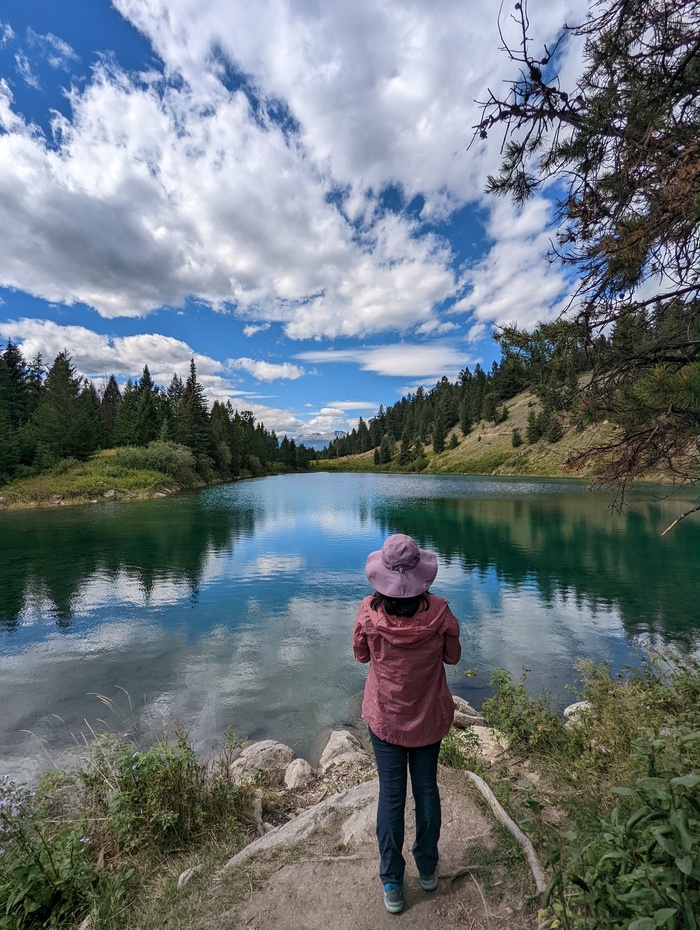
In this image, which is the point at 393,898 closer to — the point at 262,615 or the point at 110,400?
the point at 262,615

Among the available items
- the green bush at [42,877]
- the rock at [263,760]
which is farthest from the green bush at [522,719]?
the green bush at [42,877]

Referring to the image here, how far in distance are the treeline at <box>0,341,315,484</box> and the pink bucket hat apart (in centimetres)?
5221

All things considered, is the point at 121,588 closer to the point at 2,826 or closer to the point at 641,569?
the point at 2,826

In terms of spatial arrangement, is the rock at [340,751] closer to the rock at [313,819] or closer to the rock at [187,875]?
the rock at [313,819]

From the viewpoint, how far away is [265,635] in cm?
1261

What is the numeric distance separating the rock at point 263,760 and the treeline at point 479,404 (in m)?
6.36

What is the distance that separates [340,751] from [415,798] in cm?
426

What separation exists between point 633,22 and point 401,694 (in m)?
6.06

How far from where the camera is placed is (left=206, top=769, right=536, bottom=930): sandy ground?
316 cm

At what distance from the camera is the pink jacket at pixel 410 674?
3307 millimetres

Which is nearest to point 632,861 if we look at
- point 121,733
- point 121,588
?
point 121,733

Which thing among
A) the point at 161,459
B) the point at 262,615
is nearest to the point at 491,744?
the point at 262,615

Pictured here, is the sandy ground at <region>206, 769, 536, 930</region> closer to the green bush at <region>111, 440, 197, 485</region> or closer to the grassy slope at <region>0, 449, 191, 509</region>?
the grassy slope at <region>0, 449, 191, 509</region>

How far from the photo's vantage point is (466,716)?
7.68 meters
